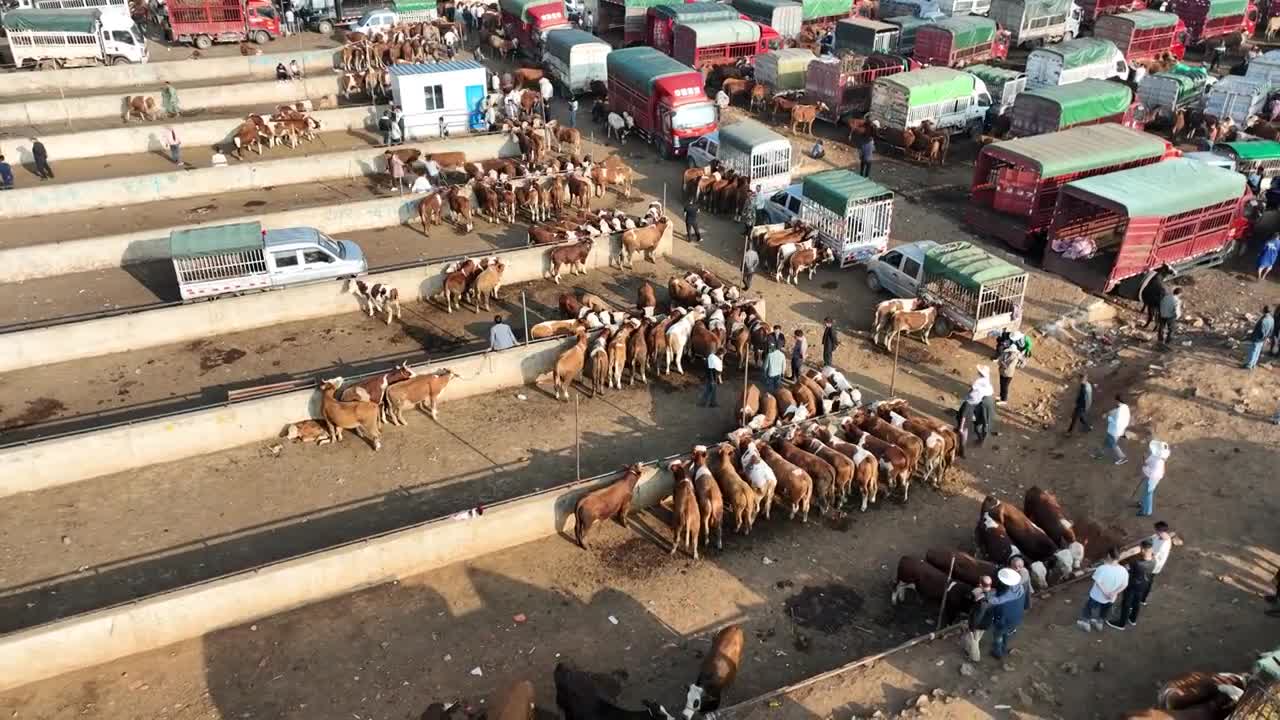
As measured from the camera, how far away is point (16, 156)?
3072 cm

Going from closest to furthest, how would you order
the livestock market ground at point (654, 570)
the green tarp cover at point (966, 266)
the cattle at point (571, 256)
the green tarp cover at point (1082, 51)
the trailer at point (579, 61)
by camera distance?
the livestock market ground at point (654, 570)
the green tarp cover at point (966, 266)
the cattle at point (571, 256)
the trailer at point (579, 61)
the green tarp cover at point (1082, 51)

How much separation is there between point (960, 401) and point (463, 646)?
11870mm

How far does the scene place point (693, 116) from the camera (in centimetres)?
3269

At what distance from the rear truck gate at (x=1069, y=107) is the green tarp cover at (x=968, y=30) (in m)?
9.05

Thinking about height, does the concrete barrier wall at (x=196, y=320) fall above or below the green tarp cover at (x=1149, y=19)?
below

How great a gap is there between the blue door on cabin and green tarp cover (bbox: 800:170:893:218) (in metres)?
13.3

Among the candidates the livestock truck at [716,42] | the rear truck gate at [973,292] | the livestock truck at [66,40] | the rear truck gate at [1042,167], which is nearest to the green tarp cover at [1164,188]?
the rear truck gate at [1042,167]

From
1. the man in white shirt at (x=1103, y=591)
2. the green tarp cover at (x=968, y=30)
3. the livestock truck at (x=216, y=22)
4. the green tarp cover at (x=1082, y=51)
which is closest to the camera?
the man in white shirt at (x=1103, y=591)

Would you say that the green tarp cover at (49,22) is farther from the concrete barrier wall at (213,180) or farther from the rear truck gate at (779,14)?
the rear truck gate at (779,14)

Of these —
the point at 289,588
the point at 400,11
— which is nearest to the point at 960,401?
the point at 289,588

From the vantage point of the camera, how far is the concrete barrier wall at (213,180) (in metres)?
27.5

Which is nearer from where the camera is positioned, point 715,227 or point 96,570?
point 96,570

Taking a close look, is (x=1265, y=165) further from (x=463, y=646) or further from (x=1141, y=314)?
(x=463, y=646)

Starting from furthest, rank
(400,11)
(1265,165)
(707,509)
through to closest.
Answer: (400,11), (1265,165), (707,509)
